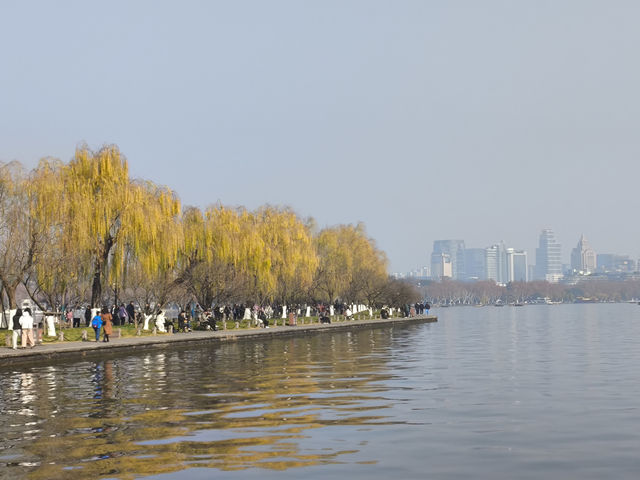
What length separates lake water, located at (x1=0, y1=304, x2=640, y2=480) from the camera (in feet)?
39.8

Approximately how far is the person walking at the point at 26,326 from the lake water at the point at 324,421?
14.6 feet

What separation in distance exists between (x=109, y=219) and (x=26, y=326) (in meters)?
11.8

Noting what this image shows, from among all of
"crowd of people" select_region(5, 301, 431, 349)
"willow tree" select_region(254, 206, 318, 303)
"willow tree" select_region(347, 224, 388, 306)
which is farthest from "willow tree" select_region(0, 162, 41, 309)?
"willow tree" select_region(347, 224, 388, 306)

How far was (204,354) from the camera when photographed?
38938 mm

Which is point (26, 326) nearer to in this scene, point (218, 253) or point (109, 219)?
point (109, 219)

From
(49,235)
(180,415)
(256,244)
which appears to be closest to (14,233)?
(49,235)

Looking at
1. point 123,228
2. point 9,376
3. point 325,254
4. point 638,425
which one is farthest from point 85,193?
point 325,254

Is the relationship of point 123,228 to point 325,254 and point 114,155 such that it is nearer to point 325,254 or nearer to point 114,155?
point 114,155

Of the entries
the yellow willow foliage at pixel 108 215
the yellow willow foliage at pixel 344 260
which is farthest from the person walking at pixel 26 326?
the yellow willow foliage at pixel 344 260

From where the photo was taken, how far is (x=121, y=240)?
47.0m

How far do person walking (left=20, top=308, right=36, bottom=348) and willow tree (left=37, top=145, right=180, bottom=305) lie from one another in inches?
330

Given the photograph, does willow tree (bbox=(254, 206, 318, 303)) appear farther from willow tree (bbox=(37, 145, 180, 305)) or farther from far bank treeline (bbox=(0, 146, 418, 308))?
willow tree (bbox=(37, 145, 180, 305))

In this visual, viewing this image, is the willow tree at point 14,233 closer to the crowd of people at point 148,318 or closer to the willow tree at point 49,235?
the willow tree at point 49,235

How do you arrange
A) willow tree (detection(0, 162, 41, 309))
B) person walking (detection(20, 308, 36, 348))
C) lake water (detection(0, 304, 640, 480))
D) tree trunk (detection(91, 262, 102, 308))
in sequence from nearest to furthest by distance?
lake water (detection(0, 304, 640, 480)) < person walking (detection(20, 308, 36, 348)) < willow tree (detection(0, 162, 41, 309)) < tree trunk (detection(91, 262, 102, 308))
